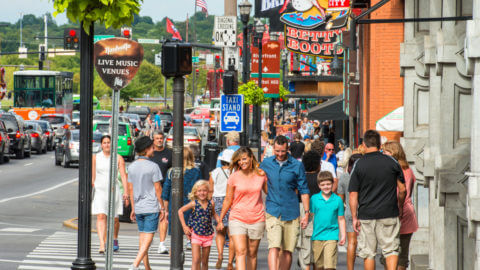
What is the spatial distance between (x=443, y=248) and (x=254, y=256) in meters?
2.57

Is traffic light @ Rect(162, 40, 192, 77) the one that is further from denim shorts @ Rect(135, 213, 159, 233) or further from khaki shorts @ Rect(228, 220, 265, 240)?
denim shorts @ Rect(135, 213, 159, 233)

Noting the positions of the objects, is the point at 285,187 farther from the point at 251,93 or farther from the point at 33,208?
the point at 251,93

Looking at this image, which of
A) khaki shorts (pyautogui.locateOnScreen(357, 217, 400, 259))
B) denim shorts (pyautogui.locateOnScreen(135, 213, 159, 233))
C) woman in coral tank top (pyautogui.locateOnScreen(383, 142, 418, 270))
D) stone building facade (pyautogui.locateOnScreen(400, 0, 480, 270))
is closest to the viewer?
stone building facade (pyautogui.locateOnScreen(400, 0, 480, 270))

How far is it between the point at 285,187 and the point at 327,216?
2.02 ft

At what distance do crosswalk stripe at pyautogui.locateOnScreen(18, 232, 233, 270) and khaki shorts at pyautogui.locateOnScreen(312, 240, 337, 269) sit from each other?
2.85 m

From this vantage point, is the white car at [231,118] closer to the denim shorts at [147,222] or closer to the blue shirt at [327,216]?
the denim shorts at [147,222]

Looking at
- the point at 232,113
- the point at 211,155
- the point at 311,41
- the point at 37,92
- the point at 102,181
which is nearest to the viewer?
the point at 102,181

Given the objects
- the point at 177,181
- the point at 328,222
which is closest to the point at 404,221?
the point at 328,222

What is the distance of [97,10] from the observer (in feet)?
30.9

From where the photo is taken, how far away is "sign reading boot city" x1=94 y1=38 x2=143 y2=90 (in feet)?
32.2

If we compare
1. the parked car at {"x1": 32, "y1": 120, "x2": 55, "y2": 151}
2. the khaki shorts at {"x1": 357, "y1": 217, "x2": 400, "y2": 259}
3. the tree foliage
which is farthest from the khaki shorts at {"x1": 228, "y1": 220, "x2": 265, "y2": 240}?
the parked car at {"x1": 32, "y1": 120, "x2": 55, "y2": 151}

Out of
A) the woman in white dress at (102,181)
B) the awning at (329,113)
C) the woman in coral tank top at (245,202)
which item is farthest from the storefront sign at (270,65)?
the woman in coral tank top at (245,202)

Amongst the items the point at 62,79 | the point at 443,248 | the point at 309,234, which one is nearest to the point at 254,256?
the point at 309,234

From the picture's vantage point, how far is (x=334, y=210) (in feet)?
36.4
